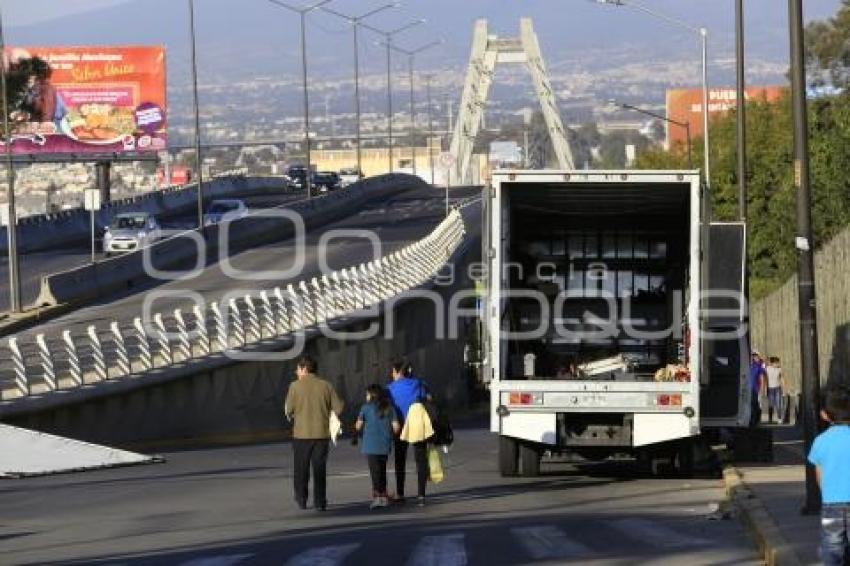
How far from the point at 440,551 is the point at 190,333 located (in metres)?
26.3

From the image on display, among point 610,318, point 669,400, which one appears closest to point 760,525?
point 669,400

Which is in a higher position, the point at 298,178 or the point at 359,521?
the point at 298,178

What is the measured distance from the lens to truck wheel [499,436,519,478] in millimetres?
28047

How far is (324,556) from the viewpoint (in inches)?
733

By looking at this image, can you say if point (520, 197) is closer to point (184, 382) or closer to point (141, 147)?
point (184, 382)

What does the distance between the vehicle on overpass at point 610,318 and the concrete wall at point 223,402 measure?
11297 mm

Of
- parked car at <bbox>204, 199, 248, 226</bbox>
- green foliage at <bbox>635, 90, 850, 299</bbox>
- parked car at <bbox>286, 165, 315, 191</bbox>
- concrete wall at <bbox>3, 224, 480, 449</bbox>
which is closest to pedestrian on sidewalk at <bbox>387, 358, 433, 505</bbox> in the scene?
concrete wall at <bbox>3, 224, 480, 449</bbox>

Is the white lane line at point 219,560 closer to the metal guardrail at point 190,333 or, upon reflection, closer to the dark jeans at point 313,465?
the dark jeans at point 313,465

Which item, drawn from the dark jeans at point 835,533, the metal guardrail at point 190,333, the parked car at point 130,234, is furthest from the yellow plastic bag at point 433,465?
the parked car at point 130,234

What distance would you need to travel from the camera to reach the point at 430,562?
1800 cm

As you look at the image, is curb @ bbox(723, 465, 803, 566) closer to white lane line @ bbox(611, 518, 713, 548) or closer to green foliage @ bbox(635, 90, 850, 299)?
white lane line @ bbox(611, 518, 713, 548)

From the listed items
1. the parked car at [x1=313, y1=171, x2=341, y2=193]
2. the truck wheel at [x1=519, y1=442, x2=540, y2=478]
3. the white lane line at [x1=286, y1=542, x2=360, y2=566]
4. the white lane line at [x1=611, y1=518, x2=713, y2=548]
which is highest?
the parked car at [x1=313, y1=171, x2=341, y2=193]

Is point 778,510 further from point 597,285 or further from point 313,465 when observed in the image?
point 597,285

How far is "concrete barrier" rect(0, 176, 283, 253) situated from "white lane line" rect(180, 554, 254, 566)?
220 feet
